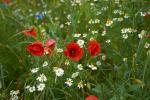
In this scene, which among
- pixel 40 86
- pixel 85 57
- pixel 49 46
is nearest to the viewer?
pixel 40 86

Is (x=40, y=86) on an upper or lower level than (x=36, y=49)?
lower

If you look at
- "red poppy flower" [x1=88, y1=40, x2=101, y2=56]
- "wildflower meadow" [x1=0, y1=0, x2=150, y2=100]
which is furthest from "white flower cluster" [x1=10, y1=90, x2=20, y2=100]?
"red poppy flower" [x1=88, y1=40, x2=101, y2=56]

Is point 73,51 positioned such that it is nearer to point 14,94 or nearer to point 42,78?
point 42,78

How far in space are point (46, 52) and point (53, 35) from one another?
1.37 feet

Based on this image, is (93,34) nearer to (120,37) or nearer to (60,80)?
(120,37)

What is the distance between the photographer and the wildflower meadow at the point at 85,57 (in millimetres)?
2064

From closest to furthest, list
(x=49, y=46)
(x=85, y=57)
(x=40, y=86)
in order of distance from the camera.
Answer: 1. (x=40, y=86)
2. (x=49, y=46)
3. (x=85, y=57)

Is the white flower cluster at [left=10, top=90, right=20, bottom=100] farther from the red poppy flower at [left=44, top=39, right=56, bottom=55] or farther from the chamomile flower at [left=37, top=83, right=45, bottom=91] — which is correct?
the red poppy flower at [left=44, top=39, right=56, bottom=55]

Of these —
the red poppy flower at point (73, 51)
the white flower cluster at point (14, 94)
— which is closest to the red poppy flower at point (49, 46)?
the red poppy flower at point (73, 51)

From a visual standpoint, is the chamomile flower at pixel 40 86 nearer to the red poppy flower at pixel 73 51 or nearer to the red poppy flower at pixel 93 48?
the red poppy flower at pixel 73 51

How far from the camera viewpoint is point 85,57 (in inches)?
92.9

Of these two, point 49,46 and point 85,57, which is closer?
point 49,46

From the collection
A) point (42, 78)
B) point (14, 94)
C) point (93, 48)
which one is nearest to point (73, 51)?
point (93, 48)

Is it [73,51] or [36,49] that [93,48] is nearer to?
[73,51]
